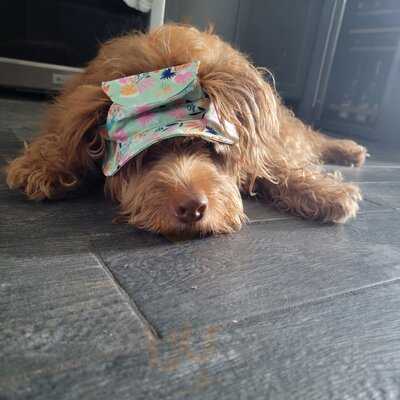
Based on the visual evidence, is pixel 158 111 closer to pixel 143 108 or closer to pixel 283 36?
pixel 143 108

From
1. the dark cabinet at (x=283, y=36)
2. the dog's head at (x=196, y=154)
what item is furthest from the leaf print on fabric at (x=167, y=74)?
the dark cabinet at (x=283, y=36)

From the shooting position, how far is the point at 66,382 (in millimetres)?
662

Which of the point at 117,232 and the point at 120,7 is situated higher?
the point at 120,7

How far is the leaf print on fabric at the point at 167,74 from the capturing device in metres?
1.34

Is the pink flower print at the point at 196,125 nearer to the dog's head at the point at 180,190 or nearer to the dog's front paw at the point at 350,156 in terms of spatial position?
the dog's head at the point at 180,190

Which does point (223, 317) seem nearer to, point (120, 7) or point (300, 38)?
point (120, 7)

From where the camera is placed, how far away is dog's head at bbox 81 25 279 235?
4.15 feet

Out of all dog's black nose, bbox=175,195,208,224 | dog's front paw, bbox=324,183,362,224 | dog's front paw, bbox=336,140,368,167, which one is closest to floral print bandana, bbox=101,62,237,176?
dog's black nose, bbox=175,195,208,224

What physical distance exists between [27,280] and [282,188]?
1.08m

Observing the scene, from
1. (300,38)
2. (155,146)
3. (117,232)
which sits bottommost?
(117,232)

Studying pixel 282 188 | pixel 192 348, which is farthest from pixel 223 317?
pixel 282 188

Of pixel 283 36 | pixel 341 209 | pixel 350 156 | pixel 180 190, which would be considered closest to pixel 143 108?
pixel 180 190

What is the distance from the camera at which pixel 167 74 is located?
1349 millimetres

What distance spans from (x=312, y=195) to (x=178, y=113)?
24.1 inches
